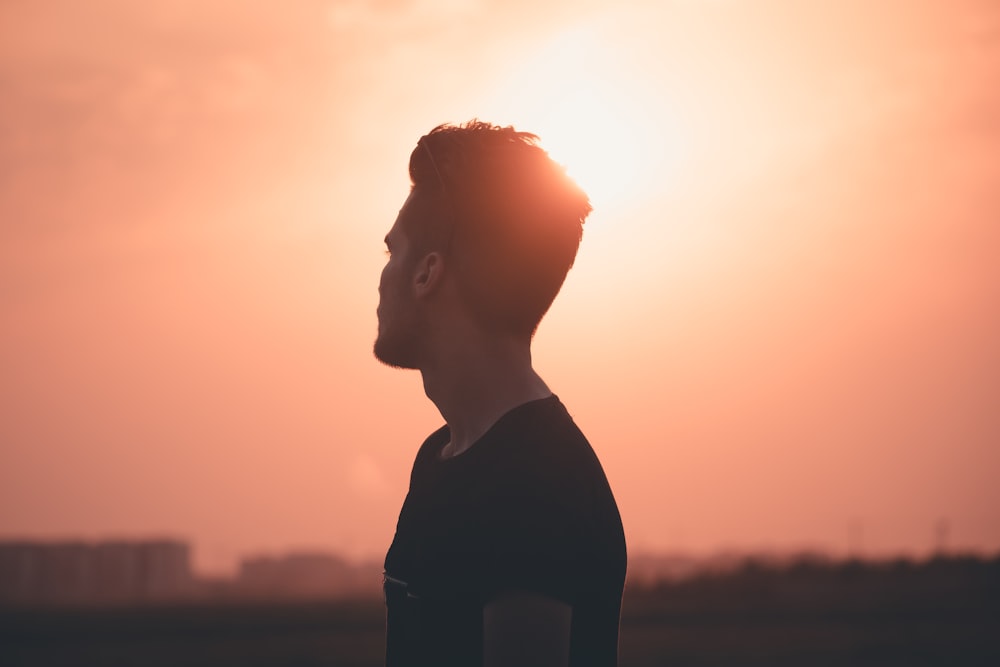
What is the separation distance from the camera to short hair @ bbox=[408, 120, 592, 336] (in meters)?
3.32

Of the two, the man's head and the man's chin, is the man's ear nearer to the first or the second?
the man's head

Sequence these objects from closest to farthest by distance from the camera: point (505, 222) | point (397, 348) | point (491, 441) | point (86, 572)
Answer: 1. point (491, 441)
2. point (505, 222)
3. point (397, 348)
4. point (86, 572)

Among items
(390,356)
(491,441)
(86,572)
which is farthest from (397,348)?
(86,572)

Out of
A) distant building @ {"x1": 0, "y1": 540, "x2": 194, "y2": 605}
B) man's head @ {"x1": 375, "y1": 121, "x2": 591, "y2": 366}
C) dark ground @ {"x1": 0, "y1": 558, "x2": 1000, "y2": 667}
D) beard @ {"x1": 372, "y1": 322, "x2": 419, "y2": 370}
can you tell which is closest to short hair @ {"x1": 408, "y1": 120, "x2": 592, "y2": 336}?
man's head @ {"x1": 375, "y1": 121, "x2": 591, "y2": 366}

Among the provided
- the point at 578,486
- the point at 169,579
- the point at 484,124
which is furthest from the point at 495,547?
the point at 169,579

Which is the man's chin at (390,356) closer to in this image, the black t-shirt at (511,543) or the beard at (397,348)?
the beard at (397,348)

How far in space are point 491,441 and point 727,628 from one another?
1775 inches

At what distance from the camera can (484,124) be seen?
11.4ft

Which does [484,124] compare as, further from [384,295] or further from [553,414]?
[553,414]

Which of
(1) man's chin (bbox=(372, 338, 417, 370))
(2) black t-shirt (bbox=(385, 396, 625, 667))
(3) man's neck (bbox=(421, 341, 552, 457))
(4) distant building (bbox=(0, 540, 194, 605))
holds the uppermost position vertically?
(4) distant building (bbox=(0, 540, 194, 605))

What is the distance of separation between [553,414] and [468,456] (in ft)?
0.80

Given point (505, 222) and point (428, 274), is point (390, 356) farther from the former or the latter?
point (505, 222)

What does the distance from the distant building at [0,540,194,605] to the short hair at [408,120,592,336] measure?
547 ft

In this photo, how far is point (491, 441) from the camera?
10.5 ft
